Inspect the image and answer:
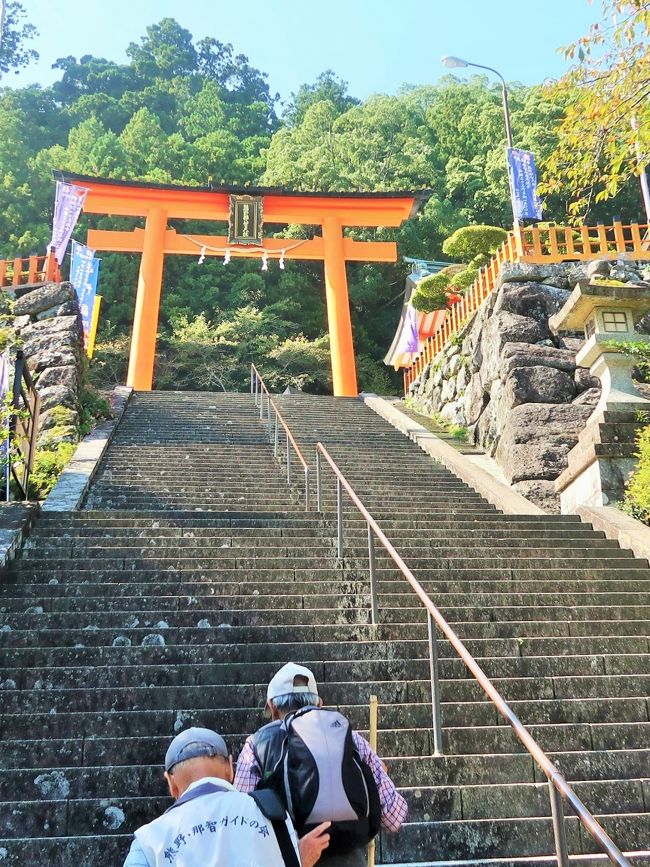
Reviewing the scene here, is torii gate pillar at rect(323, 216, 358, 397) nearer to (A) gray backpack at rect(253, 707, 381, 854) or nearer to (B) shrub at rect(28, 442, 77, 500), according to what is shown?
(B) shrub at rect(28, 442, 77, 500)

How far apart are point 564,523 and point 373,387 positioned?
52.6ft

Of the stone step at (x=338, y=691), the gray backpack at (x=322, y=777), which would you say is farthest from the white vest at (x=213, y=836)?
the stone step at (x=338, y=691)

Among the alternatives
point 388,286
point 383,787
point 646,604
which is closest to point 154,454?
point 646,604

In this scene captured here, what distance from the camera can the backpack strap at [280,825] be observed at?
1.66 metres

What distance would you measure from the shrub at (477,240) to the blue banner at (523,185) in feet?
5.56

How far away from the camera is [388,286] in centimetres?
2597

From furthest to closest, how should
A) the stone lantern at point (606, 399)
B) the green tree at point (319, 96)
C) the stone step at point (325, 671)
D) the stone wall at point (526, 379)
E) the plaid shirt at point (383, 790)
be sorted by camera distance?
the green tree at point (319, 96)
the stone wall at point (526, 379)
the stone lantern at point (606, 399)
the stone step at point (325, 671)
the plaid shirt at point (383, 790)

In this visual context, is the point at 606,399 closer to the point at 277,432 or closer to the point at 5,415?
the point at 277,432

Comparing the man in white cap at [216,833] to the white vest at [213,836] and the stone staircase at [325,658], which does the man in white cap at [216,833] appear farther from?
the stone staircase at [325,658]

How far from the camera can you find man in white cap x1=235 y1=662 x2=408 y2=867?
2.08 meters

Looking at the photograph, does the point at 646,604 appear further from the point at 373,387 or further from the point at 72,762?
the point at 373,387

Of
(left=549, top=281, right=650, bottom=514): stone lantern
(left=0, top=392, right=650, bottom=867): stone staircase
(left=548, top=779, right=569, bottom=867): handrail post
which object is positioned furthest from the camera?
(left=549, top=281, right=650, bottom=514): stone lantern

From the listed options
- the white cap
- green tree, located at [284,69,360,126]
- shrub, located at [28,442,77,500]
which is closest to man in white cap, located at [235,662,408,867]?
the white cap

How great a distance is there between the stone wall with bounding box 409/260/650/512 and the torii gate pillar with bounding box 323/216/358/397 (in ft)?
9.83
